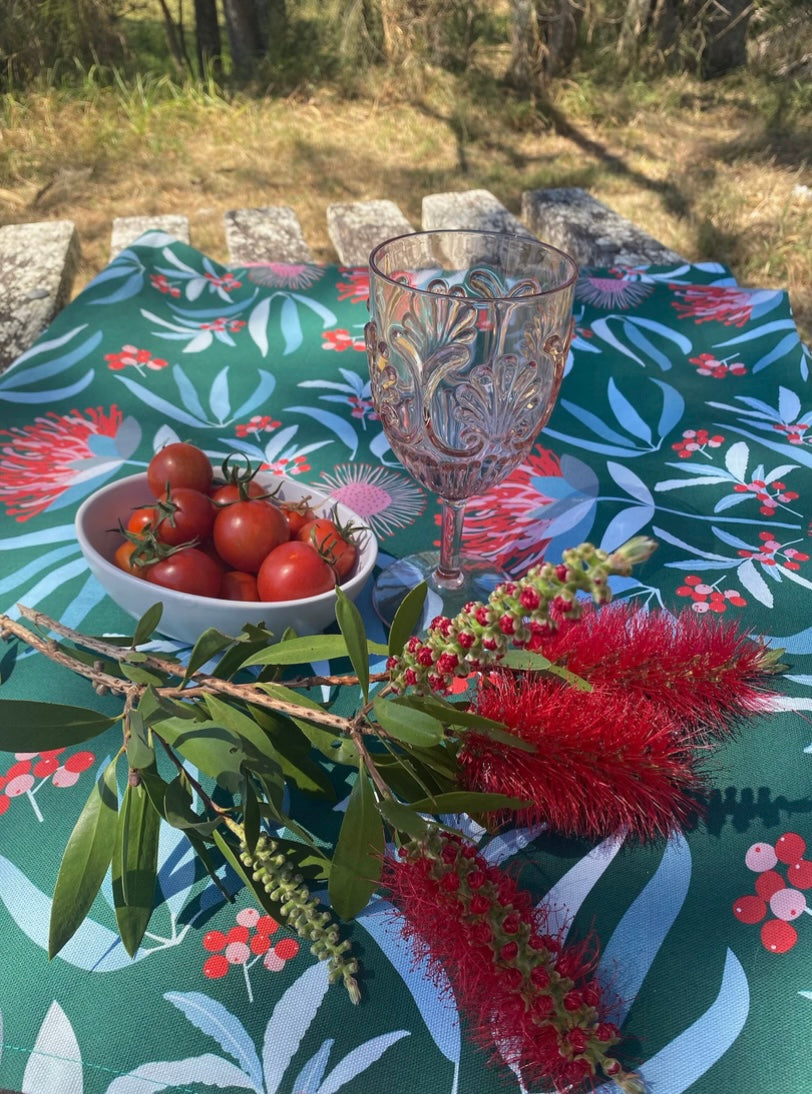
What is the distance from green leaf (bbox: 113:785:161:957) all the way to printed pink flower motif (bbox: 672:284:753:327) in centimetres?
101

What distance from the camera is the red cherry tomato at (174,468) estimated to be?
→ 2.45ft

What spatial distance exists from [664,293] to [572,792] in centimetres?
94

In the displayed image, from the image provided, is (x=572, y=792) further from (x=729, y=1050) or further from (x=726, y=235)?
(x=726, y=235)

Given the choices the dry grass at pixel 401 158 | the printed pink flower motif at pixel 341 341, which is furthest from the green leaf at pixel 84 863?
the dry grass at pixel 401 158

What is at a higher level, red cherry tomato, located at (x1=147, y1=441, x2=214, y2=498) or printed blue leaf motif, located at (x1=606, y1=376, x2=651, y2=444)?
red cherry tomato, located at (x1=147, y1=441, x2=214, y2=498)

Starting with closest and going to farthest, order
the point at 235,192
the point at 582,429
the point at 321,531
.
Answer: the point at 321,531 < the point at 582,429 < the point at 235,192

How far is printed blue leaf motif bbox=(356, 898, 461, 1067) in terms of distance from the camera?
48 cm

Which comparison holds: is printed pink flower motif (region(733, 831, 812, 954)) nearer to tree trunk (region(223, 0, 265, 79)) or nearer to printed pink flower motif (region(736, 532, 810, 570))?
printed pink flower motif (region(736, 532, 810, 570))

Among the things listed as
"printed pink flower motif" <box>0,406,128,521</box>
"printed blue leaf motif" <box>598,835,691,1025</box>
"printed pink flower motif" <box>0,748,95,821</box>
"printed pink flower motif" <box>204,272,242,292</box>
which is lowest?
"printed blue leaf motif" <box>598,835,691,1025</box>

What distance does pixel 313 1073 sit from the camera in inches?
18.5

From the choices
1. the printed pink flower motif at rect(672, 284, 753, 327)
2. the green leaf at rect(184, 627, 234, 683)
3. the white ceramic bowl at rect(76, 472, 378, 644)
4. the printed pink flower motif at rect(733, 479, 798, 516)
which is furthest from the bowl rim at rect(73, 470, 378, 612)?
the printed pink flower motif at rect(672, 284, 753, 327)

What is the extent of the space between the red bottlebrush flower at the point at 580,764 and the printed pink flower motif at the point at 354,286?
856 mm

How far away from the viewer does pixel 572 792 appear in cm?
56

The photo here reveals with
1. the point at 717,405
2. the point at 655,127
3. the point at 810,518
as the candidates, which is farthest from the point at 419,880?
the point at 655,127
